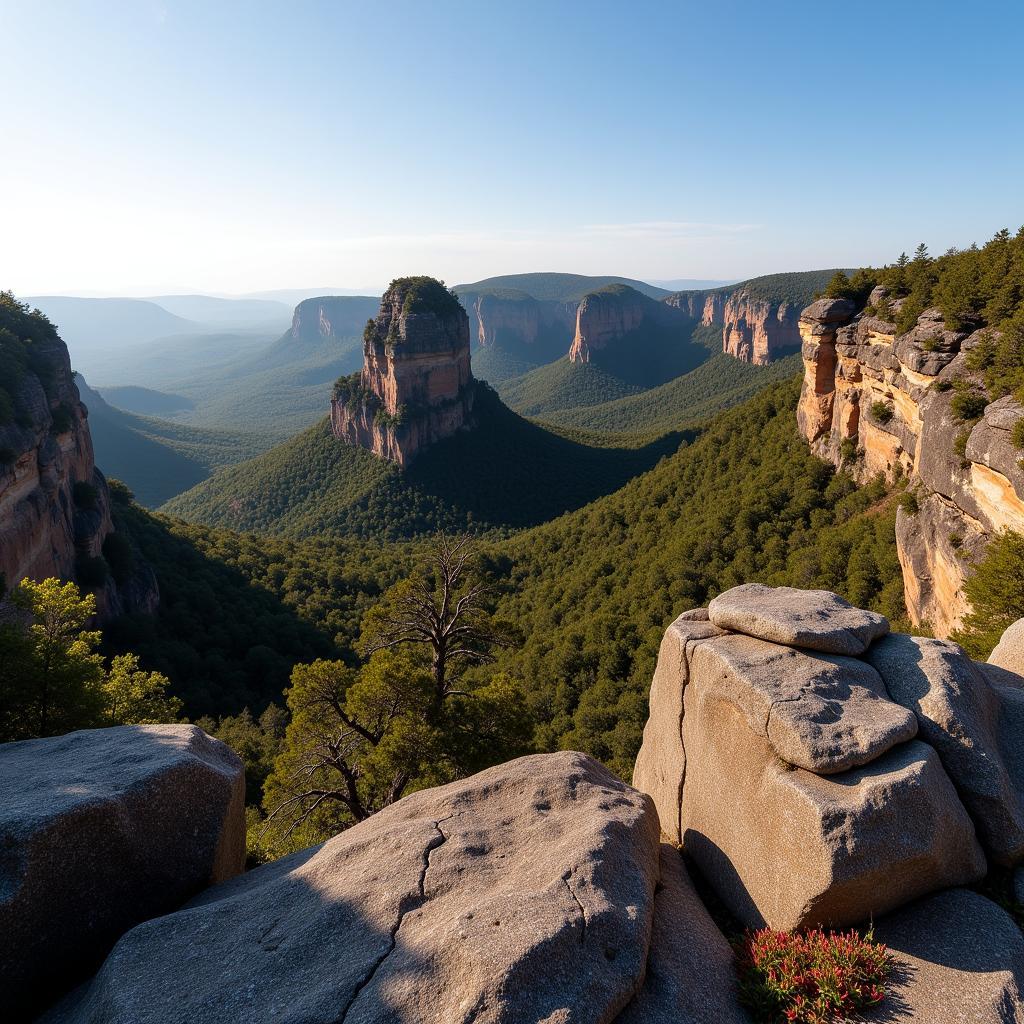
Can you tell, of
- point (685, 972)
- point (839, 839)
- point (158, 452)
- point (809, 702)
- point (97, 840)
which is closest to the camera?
point (685, 972)

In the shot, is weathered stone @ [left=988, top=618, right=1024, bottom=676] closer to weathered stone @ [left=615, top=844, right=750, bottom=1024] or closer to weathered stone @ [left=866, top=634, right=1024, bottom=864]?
weathered stone @ [left=866, top=634, right=1024, bottom=864]

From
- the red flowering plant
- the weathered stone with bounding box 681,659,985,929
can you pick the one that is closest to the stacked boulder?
the weathered stone with bounding box 681,659,985,929

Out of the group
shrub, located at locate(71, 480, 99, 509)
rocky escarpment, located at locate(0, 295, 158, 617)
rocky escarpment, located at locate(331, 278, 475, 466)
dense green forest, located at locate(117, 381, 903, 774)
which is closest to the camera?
dense green forest, located at locate(117, 381, 903, 774)

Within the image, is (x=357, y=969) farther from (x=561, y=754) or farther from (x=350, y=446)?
(x=350, y=446)

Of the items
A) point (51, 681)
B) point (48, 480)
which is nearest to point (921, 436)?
point (51, 681)

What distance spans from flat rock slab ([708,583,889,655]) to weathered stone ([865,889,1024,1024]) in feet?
11.6

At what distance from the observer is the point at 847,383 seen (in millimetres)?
30391

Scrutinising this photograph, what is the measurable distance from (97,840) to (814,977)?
9582 mm

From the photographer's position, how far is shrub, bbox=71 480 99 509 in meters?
36.9

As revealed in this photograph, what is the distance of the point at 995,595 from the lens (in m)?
14.3

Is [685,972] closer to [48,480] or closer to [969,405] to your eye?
[969,405]

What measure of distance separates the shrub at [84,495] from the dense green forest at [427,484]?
36.3m

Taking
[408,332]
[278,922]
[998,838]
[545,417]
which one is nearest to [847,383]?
[998,838]

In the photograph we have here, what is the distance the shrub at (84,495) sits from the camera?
121 ft
